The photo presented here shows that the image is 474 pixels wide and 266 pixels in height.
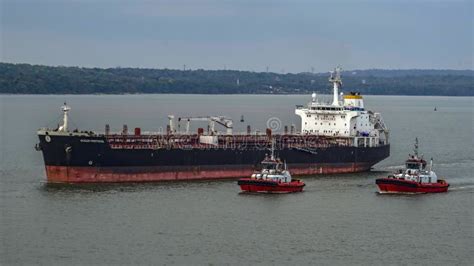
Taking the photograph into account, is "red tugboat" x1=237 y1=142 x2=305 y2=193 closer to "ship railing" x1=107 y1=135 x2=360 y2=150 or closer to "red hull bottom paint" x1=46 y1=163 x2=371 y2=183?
"red hull bottom paint" x1=46 y1=163 x2=371 y2=183

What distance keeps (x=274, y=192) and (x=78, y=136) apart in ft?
34.8

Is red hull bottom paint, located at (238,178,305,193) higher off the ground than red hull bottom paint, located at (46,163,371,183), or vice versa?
red hull bottom paint, located at (46,163,371,183)

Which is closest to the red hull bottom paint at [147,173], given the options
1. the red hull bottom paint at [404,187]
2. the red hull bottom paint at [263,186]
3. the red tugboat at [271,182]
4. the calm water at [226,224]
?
the calm water at [226,224]

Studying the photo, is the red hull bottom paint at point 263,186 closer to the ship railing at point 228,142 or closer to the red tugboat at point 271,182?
the red tugboat at point 271,182

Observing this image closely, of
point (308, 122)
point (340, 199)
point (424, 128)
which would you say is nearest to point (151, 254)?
point (340, 199)

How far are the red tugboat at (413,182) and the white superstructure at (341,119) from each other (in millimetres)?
11283

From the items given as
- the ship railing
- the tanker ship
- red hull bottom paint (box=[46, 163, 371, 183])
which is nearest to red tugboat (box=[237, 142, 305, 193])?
the tanker ship

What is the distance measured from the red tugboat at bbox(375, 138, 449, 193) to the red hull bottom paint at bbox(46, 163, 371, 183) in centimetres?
857

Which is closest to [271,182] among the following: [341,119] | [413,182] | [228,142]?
[413,182]

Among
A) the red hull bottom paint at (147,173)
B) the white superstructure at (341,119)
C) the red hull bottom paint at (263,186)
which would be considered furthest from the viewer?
the white superstructure at (341,119)

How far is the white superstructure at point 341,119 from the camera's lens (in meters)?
64.2

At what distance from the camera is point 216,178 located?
55531 millimetres

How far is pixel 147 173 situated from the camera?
5303 cm

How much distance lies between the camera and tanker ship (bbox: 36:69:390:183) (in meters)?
51.2
